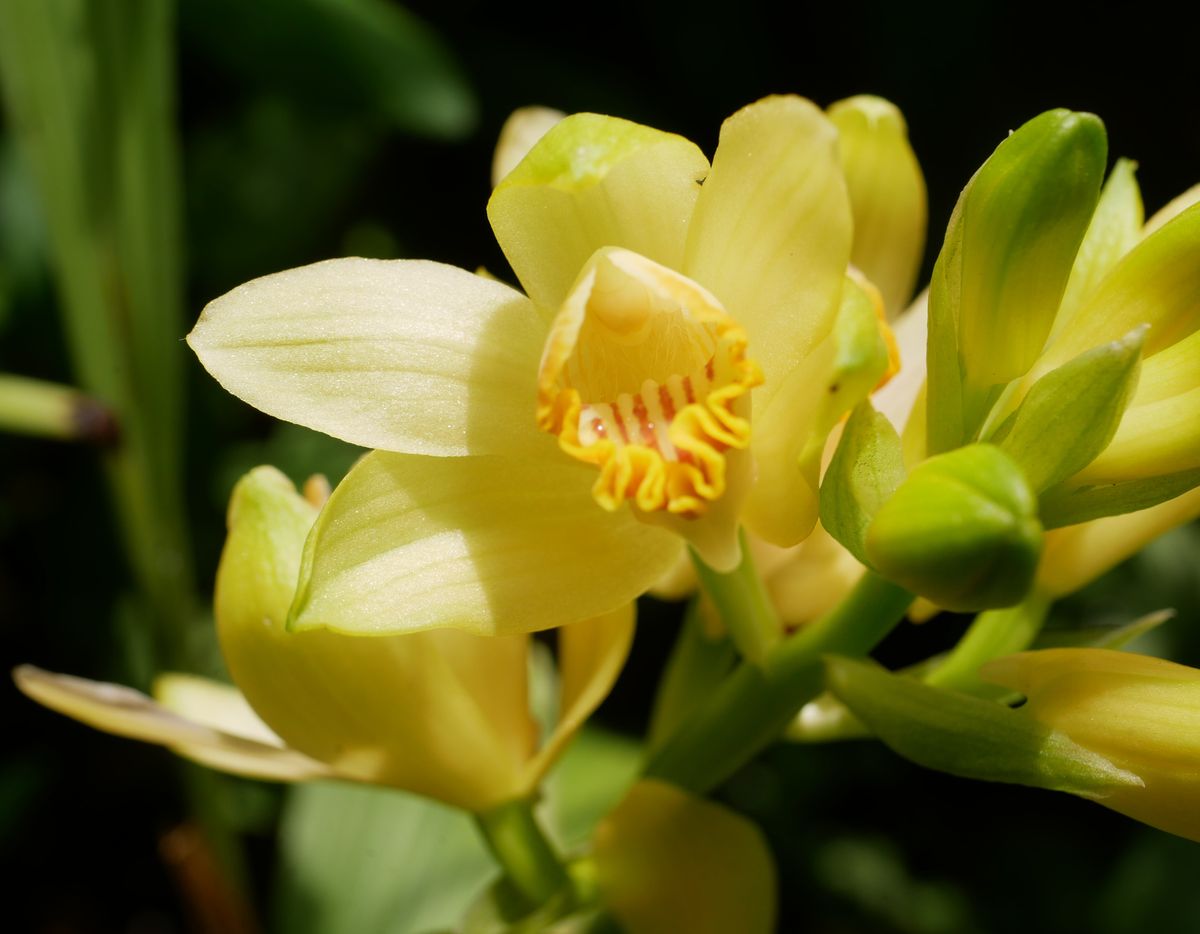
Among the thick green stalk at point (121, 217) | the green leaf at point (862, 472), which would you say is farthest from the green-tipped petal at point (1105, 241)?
the thick green stalk at point (121, 217)

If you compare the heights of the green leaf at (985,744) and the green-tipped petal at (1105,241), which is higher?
the green-tipped petal at (1105,241)

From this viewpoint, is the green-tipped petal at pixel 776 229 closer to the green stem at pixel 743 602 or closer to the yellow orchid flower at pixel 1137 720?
the green stem at pixel 743 602

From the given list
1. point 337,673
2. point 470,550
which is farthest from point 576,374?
point 337,673

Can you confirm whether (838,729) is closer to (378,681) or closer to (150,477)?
(378,681)

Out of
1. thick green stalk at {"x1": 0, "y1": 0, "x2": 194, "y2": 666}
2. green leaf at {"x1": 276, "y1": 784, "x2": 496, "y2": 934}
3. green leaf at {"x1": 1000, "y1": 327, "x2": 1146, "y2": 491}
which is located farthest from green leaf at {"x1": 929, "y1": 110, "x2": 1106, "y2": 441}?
thick green stalk at {"x1": 0, "y1": 0, "x2": 194, "y2": 666}

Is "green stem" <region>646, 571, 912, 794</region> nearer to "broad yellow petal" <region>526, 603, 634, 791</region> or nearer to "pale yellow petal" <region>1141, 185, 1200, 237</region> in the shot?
"broad yellow petal" <region>526, 603, 634, 791</region>

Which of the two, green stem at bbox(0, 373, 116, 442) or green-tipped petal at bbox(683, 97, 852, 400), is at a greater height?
green-tipped petal at bbox(683, 97, 852, 400)

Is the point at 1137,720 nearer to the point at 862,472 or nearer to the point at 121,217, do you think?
the point at 862,472
